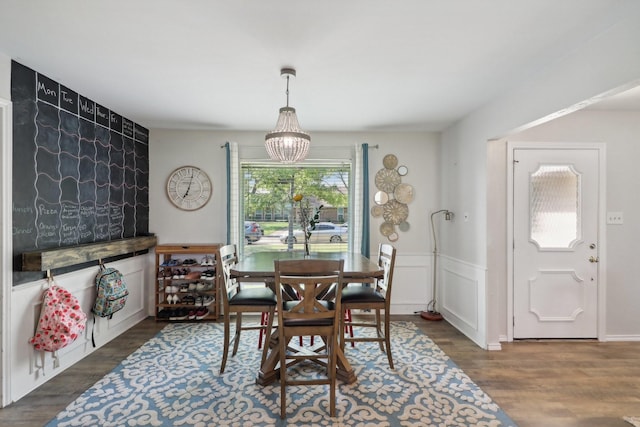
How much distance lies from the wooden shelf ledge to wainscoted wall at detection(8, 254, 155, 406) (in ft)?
0.50

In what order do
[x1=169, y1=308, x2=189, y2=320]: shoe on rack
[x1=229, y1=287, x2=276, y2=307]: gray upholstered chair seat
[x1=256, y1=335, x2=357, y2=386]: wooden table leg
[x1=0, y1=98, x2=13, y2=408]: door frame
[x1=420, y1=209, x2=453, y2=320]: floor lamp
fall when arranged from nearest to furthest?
[x1=0, y1=98, x2=13, y2=408]: door frame
[x1=256, y1=335, x2=357, y2=386]: wooden table leg
[x1=229, y1=287, x2=276, y2=307]: gray upholstered chair seat
[x1=169, y1=308, x2=189, y2=320]: shoe on rack
[x1=420, y1=209, x2=453, y2=320]: floor lamp

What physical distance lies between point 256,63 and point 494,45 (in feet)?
5.32

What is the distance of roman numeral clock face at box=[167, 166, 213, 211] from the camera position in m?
4.22

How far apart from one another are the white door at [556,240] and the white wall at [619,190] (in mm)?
162

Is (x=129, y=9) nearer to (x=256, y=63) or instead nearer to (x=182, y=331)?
(x=256, y=63)

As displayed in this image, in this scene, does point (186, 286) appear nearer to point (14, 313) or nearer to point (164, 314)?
point (164, 314)

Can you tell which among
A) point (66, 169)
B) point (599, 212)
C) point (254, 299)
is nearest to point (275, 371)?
point (254, 299)

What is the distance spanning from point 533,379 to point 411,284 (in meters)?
1.84

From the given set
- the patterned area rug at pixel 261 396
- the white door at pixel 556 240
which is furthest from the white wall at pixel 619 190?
the patterned area rug at pixel 261 396

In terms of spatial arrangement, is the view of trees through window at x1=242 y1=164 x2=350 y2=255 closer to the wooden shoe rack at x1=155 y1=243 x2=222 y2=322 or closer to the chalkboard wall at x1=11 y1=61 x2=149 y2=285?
the wooden shoe rack at x1=155 y1=243 x2=222 y2=322

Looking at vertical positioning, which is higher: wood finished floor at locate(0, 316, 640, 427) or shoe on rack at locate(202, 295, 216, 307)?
shoe on rack at locate(202, 295, 216, 307)

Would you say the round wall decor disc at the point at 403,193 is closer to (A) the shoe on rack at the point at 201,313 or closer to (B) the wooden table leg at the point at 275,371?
(B) the wooden table leg at the point at 275,371

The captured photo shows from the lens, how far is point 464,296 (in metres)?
3.65

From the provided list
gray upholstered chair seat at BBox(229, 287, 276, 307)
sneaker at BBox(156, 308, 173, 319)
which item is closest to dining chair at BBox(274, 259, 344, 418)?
gray upholstered chair seat at BBox(229, 287, 276, 307)
